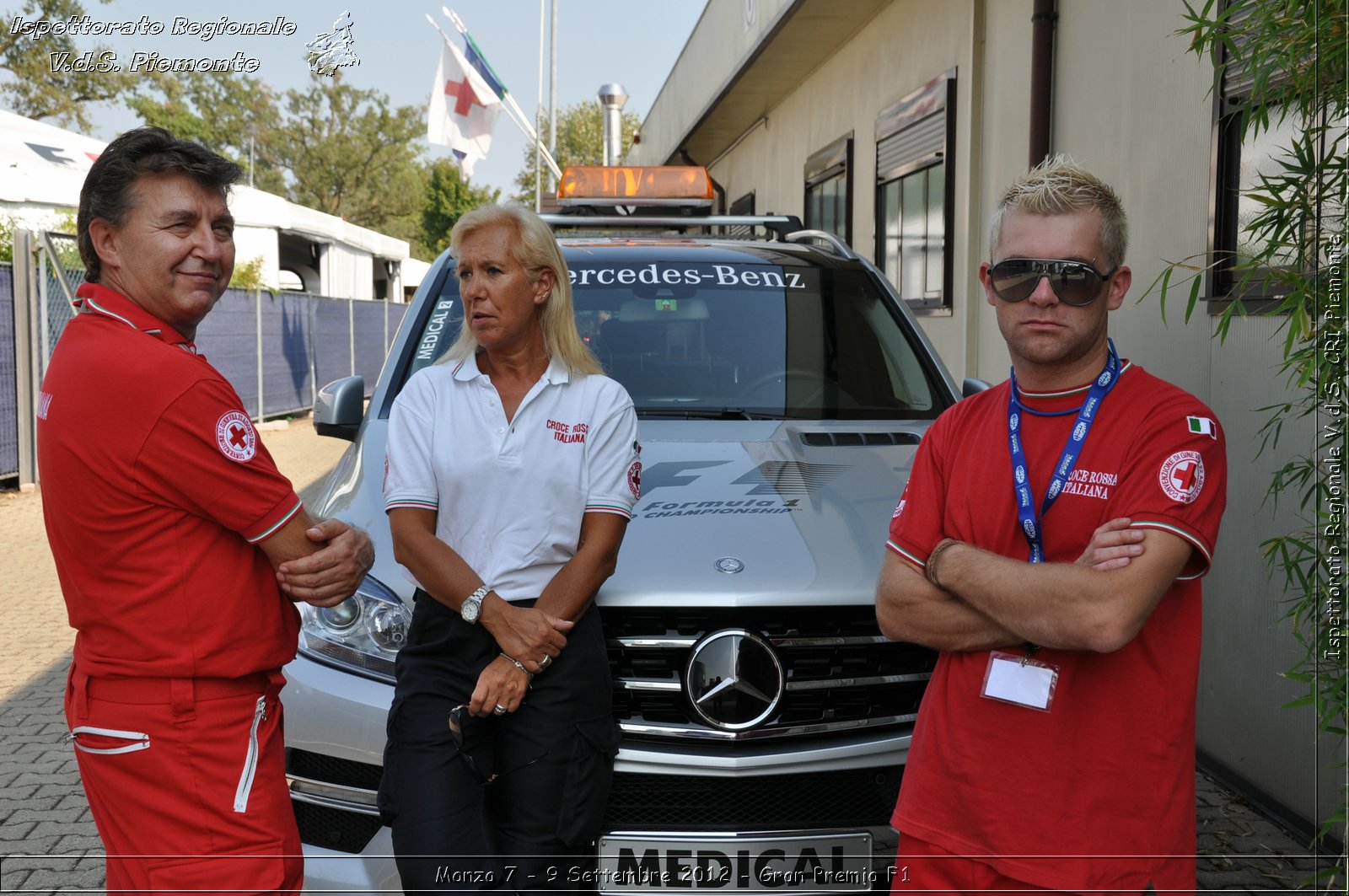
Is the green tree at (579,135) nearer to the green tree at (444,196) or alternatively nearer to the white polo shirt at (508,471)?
the white polo shirt at (508,471)

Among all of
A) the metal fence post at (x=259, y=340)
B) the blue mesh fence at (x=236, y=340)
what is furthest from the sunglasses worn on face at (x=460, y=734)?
the metal fence post at (x=259, y=340)

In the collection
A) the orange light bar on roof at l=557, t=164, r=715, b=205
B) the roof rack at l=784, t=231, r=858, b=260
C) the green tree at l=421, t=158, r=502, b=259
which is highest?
the green tree at l=421, t=158, r=502, b=259

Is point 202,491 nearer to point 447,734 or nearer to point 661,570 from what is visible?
point 447,734

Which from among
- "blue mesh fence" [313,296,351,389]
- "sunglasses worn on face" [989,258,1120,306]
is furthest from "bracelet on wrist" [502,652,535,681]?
"blue mesh fence" [313,296,351,389]

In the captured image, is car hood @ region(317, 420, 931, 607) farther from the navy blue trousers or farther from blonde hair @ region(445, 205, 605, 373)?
blonde hair @ region(445, 205, 605, 373)

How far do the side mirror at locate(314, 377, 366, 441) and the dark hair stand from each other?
6.28ft

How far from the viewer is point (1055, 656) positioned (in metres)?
1.99

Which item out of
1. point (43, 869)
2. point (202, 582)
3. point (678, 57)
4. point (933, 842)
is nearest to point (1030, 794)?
point (933, 842)

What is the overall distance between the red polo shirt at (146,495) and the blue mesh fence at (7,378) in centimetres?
1011

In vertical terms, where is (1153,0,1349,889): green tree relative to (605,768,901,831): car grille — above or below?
above

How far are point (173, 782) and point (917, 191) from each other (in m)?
8.90

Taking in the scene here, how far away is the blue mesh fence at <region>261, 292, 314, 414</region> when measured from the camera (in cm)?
1812

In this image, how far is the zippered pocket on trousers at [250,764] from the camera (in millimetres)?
2020

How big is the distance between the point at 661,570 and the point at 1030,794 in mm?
1117
